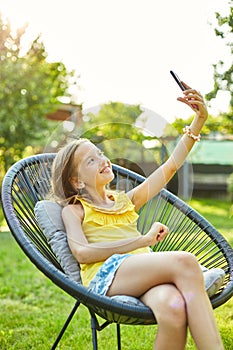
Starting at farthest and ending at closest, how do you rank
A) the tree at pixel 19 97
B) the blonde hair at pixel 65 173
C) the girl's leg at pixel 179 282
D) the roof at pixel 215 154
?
the roof at pixel 215 154 → the tree at pixel 19 97 → the blonde hair at pixel 65 173 → the girl's leg at pixel 179 282

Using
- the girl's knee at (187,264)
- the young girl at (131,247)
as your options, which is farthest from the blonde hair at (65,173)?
the girl's knee at (187,264)

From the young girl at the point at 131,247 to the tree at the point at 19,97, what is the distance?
6476mm

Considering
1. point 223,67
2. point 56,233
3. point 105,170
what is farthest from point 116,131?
point 223,67

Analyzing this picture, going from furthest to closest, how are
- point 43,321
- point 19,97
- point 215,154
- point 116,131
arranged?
1. point 215,154
2. point 19,97
3. point 43,321
4. point 116,131

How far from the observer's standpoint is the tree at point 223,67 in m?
2.91

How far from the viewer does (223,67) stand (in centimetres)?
326

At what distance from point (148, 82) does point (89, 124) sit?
69cm

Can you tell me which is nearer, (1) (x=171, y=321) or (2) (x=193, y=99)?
(1) (x=171, y=321)

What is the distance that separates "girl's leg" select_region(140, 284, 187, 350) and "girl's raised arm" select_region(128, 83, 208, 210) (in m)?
0.58

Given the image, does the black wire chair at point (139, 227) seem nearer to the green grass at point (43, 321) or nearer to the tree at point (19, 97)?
the green grass at point (43, 321)

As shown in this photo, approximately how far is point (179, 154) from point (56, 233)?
0.52 m

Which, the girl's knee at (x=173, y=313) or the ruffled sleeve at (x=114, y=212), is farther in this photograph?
the ruffled sleeve at (x=114, y=212)

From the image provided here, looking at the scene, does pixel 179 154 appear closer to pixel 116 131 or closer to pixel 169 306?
pixel 116 131

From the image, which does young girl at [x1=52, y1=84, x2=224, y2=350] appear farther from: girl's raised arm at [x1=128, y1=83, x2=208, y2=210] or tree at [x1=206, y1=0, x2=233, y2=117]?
tree at [x1=206, y1=0, x2=233, y2=117]
